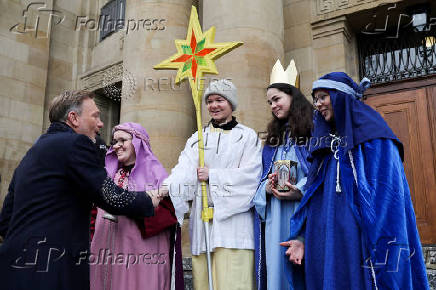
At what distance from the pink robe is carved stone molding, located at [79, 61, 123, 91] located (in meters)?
6.17

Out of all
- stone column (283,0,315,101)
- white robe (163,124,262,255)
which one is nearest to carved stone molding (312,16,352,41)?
stone column (283,0,315,101)

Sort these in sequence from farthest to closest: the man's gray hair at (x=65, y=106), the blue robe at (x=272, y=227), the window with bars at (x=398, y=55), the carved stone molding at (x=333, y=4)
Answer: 1. the carved stone molding at (x=333, y=4)
2. the window with bars at (x=398, y=55)
3. the blue robe at (x=272, y=227)
4. the man's gray hair at (x=65, y=106)

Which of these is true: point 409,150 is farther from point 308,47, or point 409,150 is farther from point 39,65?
point 39,65

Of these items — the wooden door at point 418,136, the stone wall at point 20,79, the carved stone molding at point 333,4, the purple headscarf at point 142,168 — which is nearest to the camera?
the purple headscarf at point 142,168

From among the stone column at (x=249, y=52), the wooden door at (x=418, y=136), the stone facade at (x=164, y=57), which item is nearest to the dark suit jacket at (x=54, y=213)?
the stone facade at (x=164, y=57)

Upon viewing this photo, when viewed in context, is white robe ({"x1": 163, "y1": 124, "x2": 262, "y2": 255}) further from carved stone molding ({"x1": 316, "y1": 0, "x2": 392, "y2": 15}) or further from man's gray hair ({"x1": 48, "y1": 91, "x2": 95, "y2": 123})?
carved stone molding ({"x1": 316, "y1": 0, "x2": 392, "y2": 15})

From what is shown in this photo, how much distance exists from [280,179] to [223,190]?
470 millimetres

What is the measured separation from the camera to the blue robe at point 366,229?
7.54 feet

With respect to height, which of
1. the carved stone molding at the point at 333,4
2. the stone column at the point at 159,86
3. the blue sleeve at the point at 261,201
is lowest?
A: the blue sleeve at the point at 261,201

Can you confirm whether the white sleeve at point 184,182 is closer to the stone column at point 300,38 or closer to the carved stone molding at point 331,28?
the stone column at point 300,38

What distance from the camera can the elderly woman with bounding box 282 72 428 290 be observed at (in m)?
2.33

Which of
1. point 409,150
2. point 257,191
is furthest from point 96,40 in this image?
point 257,191

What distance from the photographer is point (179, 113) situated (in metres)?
6.75

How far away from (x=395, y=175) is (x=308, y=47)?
465cm
